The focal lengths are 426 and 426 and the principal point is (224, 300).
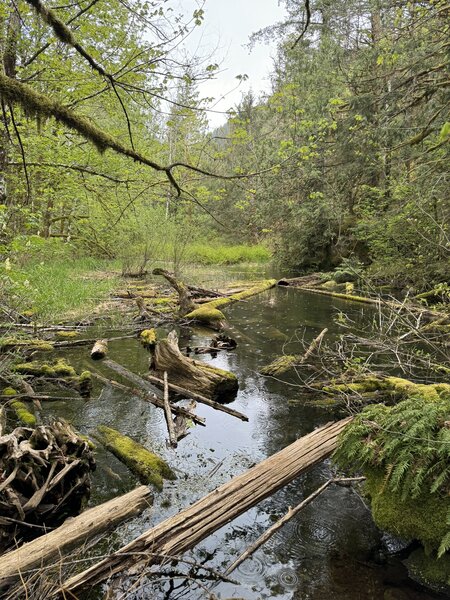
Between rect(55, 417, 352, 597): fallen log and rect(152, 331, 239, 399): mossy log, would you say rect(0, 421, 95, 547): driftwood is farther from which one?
rect(152, 331, 239, 399): mossy log

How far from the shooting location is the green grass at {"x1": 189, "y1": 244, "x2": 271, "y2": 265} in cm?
2777

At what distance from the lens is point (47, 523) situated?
11.4 feet

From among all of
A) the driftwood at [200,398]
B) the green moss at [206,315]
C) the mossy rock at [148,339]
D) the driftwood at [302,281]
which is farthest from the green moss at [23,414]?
the driftwood at [302,281]

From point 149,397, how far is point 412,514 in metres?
4.09

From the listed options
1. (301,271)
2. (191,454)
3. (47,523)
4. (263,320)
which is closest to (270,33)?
(301,271)

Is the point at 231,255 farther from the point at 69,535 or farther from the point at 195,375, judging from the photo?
the point at 69,535

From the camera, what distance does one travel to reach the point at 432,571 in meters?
3.01

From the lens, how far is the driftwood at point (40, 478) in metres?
3.14

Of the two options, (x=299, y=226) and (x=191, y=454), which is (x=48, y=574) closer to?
(x=191, y=454)

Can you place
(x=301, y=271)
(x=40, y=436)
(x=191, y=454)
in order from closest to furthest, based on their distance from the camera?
(x=40, y=436)
(x=191, y=454)
(x=301, y=271)

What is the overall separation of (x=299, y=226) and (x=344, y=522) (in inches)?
715

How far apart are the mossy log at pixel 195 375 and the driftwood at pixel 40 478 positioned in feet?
9.07

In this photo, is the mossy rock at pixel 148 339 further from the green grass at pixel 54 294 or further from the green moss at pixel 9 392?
the green moss at pixel 9 392

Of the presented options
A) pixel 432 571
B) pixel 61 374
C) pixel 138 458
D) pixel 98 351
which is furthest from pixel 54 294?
pixel 432 571
